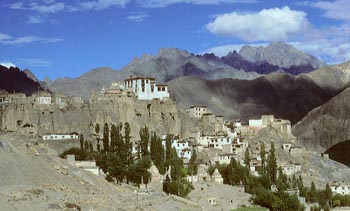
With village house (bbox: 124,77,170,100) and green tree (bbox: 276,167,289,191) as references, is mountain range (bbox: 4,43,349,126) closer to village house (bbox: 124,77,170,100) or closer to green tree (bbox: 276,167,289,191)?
village house (bbox: 124,77,170,100)

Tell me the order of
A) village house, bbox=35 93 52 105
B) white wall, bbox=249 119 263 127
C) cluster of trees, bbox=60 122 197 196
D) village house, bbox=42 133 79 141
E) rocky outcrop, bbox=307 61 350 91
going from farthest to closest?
rocky outcrop, bbox=307 61 350 91, white wall, bbox=249 119 263 127, village house, bbox=35 93 52 105, village house, bbox=42 133 79 141, cluster of trees, bbox=60 122 197 196

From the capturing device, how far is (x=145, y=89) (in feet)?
225

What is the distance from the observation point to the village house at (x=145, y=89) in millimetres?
68188

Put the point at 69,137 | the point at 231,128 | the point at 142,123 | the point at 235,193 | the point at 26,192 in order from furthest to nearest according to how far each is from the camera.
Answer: the point at 231,128 < the point at 142,123 < the point at 69,137 < the point at 235,193 < the point at 26,192

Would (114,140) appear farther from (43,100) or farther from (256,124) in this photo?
(256,124)

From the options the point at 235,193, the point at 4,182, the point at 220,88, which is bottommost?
the point at 235,193

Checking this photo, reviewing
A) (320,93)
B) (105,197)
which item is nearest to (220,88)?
(320,93)

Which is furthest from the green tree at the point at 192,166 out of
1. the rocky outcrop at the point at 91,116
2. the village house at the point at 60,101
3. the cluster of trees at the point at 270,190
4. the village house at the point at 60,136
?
the village house at the point at 60,101

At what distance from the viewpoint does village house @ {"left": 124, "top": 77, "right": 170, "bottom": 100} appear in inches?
2685

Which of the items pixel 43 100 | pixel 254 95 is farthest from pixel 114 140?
pixel 254 95

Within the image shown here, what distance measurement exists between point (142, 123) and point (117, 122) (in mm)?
3213

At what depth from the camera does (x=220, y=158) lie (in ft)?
207

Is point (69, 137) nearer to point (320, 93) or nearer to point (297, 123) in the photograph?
point (297, 123)

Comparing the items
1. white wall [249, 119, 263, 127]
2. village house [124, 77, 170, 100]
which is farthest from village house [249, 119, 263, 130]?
village house [124, 77, 170, 100]
